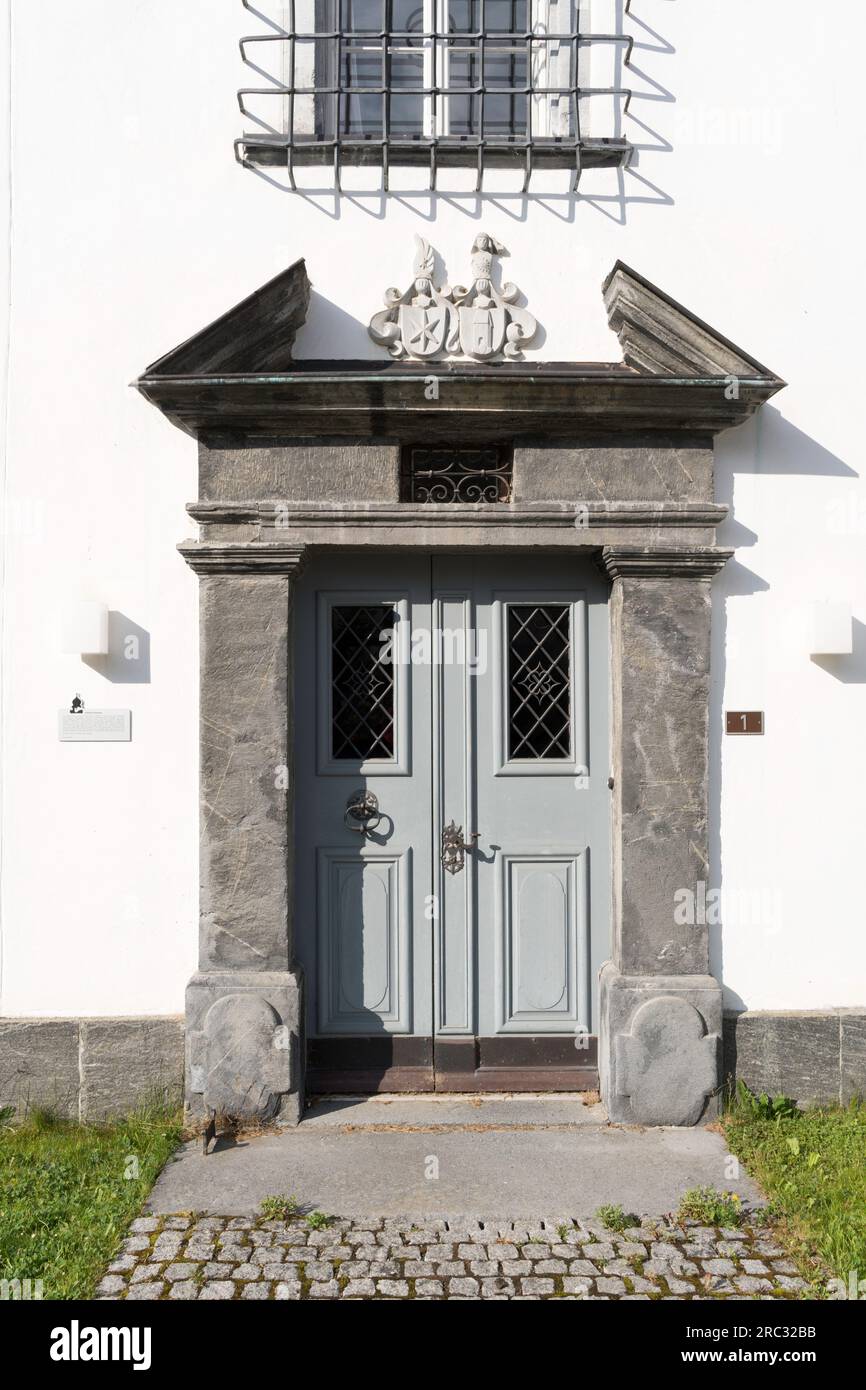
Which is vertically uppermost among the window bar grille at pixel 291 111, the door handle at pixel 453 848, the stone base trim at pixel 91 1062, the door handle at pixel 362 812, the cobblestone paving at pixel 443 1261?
the window bar grille at pixel 291 111

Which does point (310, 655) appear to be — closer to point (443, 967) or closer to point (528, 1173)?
point (443, 967)

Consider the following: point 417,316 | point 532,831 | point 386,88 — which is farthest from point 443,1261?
point 386,88

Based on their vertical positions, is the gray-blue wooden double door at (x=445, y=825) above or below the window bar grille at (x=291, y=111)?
below

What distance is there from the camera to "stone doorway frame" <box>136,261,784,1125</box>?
4.46 m

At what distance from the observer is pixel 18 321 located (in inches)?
182

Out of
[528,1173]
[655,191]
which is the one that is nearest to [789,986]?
[528,1173]

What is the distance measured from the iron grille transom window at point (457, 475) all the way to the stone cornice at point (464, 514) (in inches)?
3.8

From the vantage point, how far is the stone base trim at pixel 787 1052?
4.62 m

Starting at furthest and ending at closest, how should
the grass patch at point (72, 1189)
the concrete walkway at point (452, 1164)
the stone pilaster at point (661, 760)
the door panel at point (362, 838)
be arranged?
the door panel at point (362, 838), the stone pilaster at point (661, 760), the concrete walkway at point (452, 1164), the grass patch at point (72, 1189)

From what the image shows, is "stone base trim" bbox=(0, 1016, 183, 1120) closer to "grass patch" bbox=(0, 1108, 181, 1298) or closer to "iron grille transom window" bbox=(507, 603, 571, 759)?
"grass patch" bbox=(0, 1108, 181, 1298)

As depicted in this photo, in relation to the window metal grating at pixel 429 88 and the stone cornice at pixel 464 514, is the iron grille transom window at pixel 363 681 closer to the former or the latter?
the stone cornice at pixel 464 514

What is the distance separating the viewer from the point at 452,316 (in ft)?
15.4

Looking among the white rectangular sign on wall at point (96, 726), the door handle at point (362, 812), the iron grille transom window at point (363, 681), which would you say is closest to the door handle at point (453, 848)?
the door handle at point (362, 812)
